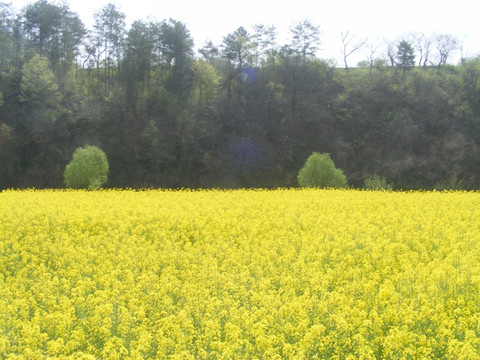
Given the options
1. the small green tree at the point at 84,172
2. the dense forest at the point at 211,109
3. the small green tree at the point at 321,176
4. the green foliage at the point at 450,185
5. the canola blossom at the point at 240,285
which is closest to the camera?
the canola blossom at the point at 240,285

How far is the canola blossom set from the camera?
4.80m

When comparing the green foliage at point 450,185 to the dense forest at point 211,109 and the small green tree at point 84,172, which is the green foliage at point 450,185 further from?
the small green tree at point 84,172

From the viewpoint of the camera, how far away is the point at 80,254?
29.1 feet

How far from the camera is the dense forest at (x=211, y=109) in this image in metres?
45.4

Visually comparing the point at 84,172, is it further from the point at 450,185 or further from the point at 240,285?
the point at 450,185

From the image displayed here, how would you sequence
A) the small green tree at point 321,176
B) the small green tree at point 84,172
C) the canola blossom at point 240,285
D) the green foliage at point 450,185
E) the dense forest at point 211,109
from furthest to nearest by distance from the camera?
the dense forest at point 211,109 < the green foliage at point 450,185 < the small green tree at point 321,176 < the small green tree at point 84,172 < the canola blossom at point 240,285

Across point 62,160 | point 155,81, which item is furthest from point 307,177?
point 155,81

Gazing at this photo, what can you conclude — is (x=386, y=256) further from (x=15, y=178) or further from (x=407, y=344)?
(x=15, y=178)

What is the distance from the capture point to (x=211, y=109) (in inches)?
2010

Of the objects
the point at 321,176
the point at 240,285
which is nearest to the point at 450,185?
the point at 321,176

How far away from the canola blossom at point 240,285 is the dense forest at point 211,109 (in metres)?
34.3

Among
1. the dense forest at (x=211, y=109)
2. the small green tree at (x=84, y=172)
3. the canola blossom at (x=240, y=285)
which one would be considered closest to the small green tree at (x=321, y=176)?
the small green tree at (x=84, y=172)

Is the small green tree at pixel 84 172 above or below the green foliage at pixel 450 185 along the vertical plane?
above

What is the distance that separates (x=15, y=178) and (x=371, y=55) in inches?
1608
